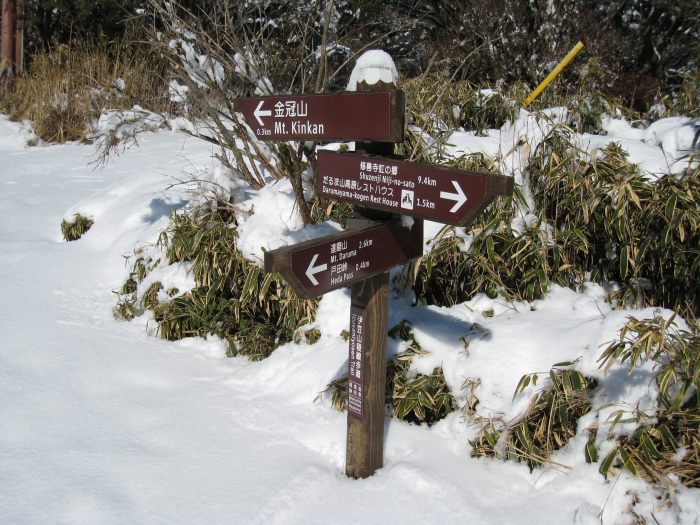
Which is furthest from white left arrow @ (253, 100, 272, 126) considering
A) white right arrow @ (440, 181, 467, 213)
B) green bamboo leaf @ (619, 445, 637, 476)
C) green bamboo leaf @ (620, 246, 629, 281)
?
green bamboo leaf @ (619, 445, 637, 476)

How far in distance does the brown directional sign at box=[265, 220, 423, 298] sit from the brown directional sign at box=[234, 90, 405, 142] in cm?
40

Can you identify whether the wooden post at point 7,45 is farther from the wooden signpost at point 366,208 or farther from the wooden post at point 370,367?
the wooden post at point 370,367

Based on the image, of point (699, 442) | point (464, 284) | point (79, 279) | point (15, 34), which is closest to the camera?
point (699, 442)

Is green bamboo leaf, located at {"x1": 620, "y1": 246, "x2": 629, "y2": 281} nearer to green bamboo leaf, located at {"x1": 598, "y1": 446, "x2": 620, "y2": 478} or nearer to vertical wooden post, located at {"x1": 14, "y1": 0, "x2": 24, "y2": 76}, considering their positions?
green bamboo leaf, located at {"x1": 598, "y1": 446, "x2": 620, "y2": 478}

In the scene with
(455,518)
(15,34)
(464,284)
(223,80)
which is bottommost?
(455,518)

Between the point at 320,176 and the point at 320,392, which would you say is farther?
the point at 320,392

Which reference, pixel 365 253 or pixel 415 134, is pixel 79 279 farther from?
pixel 365 253

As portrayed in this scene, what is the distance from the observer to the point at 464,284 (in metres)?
3.68

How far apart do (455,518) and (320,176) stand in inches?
61.6

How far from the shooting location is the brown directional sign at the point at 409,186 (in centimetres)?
213

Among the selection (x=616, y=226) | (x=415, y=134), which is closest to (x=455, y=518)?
(x=616, y=226)

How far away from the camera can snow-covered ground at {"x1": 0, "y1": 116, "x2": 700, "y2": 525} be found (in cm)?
254

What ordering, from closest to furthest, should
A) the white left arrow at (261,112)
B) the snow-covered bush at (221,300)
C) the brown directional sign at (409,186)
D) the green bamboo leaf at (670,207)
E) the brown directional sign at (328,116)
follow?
the brown directional sign at (409,186), the brown directional sign at (328,116), the white left arrow at (261,112), the green bamboo leaf at (670,207), the snow-covered bush at (221,300)

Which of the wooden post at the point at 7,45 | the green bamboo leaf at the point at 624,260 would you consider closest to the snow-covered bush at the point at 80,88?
the wooden post at the point at 7,45
